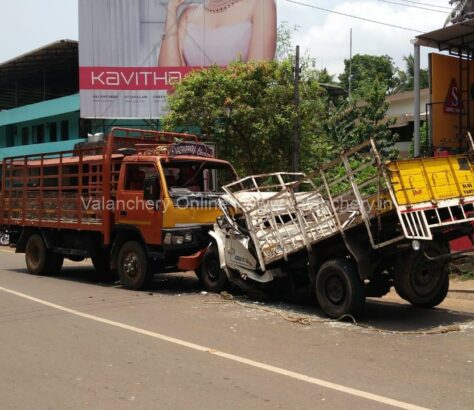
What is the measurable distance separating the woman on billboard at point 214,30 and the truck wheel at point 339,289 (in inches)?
835

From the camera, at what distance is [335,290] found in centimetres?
770

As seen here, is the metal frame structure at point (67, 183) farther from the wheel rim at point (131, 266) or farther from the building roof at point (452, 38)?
the building roof at point (452, 38)

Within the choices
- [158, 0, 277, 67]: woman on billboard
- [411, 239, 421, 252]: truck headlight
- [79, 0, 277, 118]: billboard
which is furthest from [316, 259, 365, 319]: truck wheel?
[158, 0, 277, 67]: woman on billboard

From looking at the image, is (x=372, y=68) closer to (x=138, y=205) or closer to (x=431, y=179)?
(x=138, y=205)

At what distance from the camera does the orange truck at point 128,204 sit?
985cm

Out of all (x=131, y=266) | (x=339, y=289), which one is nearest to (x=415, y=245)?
(x=339, y=289)

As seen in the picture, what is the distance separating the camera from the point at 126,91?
27.1 metres

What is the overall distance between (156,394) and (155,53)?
2476 cm

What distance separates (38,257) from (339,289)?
319 inches

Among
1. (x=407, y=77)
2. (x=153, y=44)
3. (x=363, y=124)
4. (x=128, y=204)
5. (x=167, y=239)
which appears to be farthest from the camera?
(x=407, y=77)

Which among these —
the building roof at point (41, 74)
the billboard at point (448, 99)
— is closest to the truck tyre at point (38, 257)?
the billboard at point (448, 99)

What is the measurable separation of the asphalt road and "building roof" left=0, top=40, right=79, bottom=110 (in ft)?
81.5

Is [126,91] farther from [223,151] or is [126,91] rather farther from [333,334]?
[333,334]

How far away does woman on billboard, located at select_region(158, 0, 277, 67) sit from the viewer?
90.2 feet
